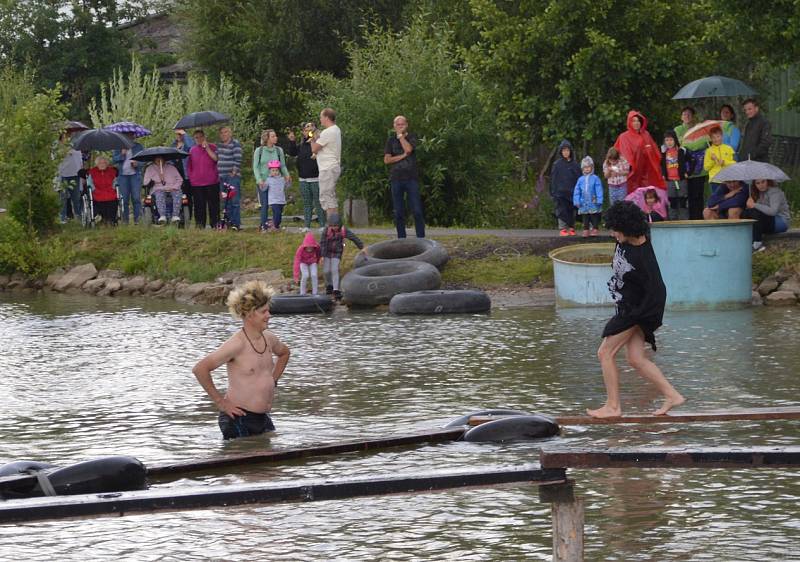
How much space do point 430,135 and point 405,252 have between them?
240 inches

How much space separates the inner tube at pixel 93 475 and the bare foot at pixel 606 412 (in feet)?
12.6

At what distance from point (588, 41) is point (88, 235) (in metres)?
10.3

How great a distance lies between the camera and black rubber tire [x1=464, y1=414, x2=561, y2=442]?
1077 cm

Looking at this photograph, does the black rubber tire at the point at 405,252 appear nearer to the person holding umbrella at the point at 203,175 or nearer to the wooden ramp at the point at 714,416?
the person holding umbrella at the point at 203,175

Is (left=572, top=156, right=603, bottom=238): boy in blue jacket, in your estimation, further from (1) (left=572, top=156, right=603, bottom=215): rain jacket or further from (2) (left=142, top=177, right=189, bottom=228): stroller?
(2) (left=142, top=177, right=189, bottom=228): stroller

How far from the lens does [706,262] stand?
64.7 ft

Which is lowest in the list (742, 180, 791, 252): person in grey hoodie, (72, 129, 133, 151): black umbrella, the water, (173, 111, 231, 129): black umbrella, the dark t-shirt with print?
the water

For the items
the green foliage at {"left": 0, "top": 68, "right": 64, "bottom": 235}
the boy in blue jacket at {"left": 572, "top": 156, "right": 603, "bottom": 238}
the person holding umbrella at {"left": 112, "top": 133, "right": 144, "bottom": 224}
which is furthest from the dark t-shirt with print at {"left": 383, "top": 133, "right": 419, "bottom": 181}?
the green foliage at {"left": 0, "top": 68, "right": 64, "bottom": 235}

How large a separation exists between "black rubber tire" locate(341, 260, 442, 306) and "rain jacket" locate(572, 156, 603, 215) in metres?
2.63

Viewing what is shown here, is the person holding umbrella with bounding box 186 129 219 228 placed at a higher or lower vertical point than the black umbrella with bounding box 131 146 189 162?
lower

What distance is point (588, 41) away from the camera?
2780cm

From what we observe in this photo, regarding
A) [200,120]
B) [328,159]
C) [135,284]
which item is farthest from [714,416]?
[200,120]

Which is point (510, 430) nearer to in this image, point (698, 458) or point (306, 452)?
point (306, 452)

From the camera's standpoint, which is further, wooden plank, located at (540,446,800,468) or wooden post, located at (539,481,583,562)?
wooden plank, located at (540,446,800,468)
